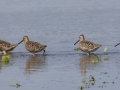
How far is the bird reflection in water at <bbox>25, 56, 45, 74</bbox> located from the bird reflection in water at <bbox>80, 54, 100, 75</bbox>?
108 centimetres

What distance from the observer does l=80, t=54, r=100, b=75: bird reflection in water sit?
14762mm

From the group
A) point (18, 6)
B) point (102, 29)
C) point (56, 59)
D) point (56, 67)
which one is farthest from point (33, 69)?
point (18, 6)

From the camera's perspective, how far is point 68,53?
17.9 meters

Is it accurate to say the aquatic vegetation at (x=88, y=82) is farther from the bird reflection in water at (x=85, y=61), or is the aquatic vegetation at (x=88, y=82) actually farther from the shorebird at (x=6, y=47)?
the shorebird at (x=6, y=47)

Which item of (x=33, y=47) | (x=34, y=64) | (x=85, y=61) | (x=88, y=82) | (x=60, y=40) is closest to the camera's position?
(x=88, y=82)

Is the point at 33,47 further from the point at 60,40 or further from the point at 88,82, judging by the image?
the point at 88,82

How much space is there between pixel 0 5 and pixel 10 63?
15875 millimetres

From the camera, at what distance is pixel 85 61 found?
53.3ft

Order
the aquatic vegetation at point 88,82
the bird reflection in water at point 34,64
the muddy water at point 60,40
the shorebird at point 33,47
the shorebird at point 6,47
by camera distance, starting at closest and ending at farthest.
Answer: the aquatic vegetation at point 88,82 < the muddy water at point 60,40 < the bird reflection in water at point 34,64 < the shorebird at point 33,47 < the shorebird at point 6,47

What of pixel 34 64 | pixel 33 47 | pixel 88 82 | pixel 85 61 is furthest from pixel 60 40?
pixel 88 82

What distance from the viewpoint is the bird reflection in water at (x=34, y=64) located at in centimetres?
1469

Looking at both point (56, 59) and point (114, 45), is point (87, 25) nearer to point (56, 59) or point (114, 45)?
point (114, 45)

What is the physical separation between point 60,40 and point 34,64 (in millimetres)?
4988

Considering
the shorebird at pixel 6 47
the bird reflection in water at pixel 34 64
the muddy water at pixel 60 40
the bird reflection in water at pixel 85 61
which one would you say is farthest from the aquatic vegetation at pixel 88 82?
the shorebird at pixel 6 47
